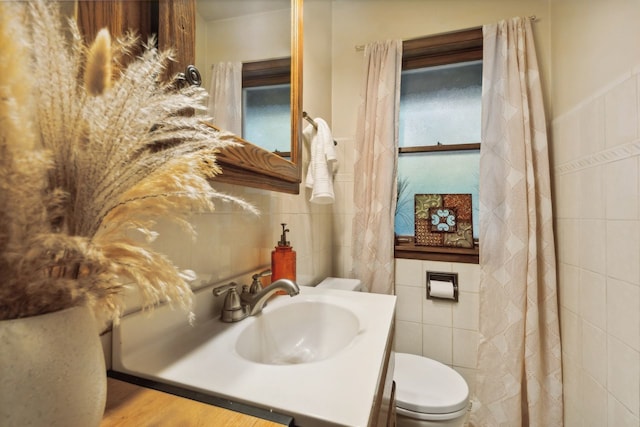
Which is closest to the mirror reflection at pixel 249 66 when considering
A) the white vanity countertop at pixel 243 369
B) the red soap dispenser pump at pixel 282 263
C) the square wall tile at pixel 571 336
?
the red soap dispenser pump at pixel 282 263

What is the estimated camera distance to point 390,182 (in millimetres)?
1571

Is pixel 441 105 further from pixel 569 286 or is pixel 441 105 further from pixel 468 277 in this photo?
pixel 569 286

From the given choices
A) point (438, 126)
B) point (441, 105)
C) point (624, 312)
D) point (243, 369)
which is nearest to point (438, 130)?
point (438, 126)

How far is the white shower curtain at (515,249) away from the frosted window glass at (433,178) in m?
0.19

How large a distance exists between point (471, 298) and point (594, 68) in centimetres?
116

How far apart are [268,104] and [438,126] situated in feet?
4.09

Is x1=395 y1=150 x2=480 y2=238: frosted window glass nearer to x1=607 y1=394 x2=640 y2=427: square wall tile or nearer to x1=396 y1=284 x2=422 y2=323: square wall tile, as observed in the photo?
x1=396 y1=284 x2=422 y2=323: square wall tile

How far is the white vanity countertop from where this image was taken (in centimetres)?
39

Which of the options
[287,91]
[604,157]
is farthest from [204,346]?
[604,157]

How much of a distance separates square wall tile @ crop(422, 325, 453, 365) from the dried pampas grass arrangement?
5.34ft

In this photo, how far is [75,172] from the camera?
0.26m

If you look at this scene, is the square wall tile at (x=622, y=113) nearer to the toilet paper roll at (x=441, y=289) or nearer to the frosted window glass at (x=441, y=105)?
the frosted window glass at (x=441, y=105)

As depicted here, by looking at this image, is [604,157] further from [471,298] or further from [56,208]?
[56,208]

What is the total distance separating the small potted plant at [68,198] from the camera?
22cm
